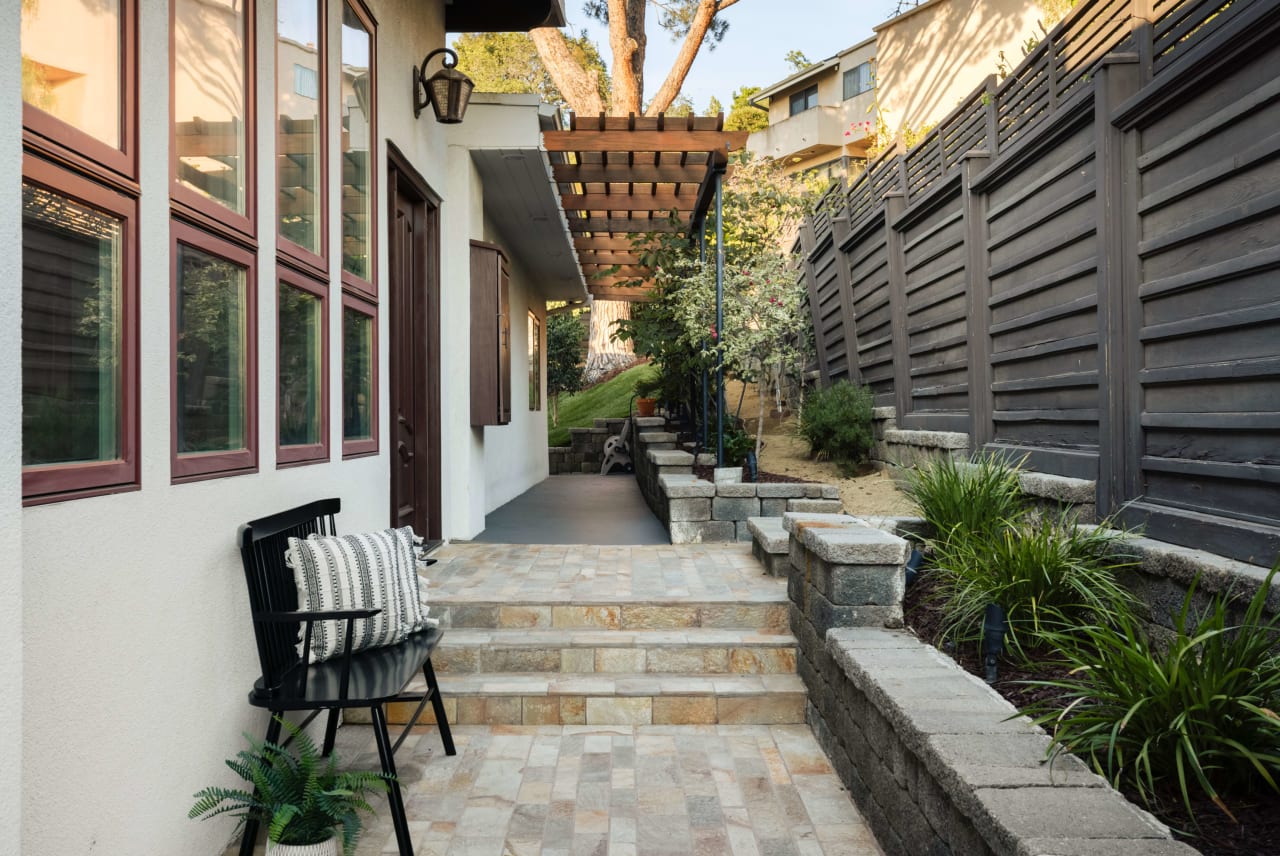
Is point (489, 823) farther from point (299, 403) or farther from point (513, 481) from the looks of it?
point (513, 481)

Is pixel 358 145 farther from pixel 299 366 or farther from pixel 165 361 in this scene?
pixel 165 361

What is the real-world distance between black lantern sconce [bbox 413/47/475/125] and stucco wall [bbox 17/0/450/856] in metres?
2.03

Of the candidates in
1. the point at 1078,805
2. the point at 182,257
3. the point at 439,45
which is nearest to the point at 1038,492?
the point at 1078,805

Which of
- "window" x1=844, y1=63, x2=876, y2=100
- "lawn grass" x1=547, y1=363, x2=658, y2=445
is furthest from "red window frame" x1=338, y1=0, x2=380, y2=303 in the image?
"window" x1=844, y1=63, x2=876, y2=100

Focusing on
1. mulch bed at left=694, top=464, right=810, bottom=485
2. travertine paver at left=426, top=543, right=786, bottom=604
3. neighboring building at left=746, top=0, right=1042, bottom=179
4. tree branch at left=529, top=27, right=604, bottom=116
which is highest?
neighboring building at left=746, top=0, right=1042, bottom=179

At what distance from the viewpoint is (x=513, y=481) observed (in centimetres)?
884

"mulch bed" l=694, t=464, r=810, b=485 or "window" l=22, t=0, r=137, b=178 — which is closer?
"window" l=22, t=0, r=137, b=178

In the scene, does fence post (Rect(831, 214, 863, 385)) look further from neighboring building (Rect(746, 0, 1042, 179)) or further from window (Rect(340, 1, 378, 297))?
window (Rect(340, 1, 378, 297))

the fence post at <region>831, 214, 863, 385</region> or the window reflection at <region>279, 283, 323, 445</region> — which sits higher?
the fence post at <region>831, 214, 863, 385</region>

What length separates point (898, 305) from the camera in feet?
23.6

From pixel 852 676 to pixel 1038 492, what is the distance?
7.04 ft

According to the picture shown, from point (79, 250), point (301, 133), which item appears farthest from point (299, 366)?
point (79, 250)

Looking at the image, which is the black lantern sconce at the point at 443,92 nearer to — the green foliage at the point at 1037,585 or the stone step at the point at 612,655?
the stone step at the point at 612,655

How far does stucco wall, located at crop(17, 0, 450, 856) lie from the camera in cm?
167
